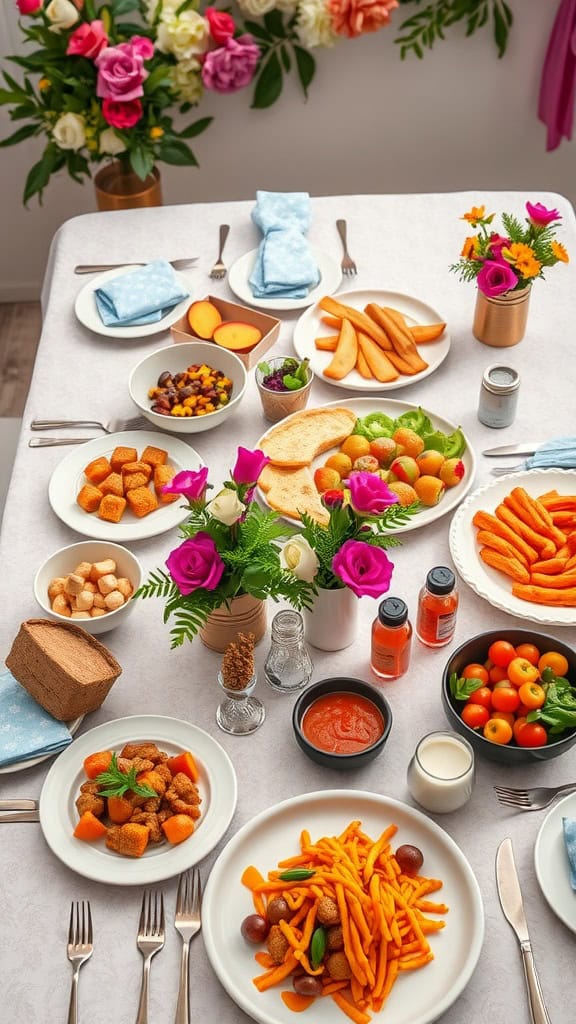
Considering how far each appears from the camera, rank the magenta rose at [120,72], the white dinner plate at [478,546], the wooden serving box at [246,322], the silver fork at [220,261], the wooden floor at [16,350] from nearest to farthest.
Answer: the white dinner plate at [478,546], the wooden serving box at [246,322], the silver fork at [220,261], the magenta rose at [120,72], the wooden floor at [16,350]

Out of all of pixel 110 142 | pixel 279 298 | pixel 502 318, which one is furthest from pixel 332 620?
pixel 110 142

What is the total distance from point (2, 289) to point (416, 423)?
2.65m

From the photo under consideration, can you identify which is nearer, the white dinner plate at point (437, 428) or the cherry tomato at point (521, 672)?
the cherry tomato at point (521, 672)

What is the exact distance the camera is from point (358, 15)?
314 centimetres

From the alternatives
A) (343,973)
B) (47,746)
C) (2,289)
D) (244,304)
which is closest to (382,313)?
(244,304)

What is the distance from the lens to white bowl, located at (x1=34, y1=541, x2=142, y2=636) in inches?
72.2

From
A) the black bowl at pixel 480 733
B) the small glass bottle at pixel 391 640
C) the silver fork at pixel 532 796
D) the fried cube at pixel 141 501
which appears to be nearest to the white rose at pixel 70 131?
the fried cube at pixel 141 501

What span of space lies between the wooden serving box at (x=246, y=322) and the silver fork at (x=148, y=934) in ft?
4.15

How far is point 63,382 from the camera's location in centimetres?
241

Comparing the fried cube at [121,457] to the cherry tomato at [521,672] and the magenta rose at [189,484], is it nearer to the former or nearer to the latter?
the magenta rose at [189,484]

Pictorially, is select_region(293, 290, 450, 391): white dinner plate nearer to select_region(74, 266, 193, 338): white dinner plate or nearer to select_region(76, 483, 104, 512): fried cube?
select_region(74, 266, 193, 338): white dinner plate

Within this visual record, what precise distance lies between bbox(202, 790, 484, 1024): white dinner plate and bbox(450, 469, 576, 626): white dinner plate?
47cm

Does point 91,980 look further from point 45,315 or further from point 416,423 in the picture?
point 45,315

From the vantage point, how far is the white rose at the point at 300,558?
164cm
